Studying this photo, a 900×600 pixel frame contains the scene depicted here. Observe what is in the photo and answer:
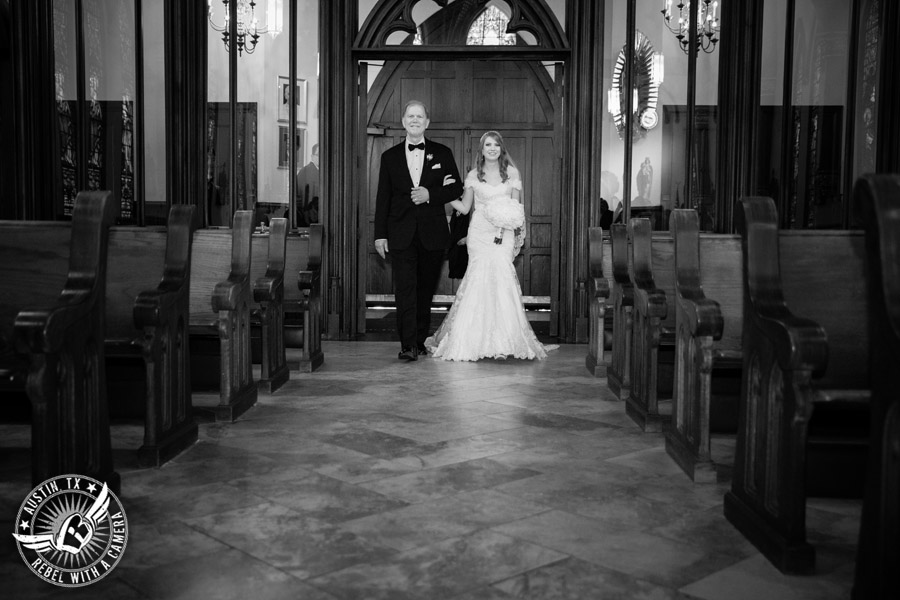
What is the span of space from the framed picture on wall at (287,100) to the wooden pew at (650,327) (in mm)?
4053

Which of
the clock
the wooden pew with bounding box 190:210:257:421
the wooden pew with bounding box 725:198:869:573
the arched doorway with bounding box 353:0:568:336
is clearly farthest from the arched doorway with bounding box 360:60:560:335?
the wooden pew with bounding box 725:198:869:573

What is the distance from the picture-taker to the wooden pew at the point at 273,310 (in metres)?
5.35

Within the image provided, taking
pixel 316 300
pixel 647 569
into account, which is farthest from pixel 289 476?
pixel 316 300

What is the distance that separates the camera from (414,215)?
6.75 m

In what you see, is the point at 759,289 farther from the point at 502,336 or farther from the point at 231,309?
the point at 502,336

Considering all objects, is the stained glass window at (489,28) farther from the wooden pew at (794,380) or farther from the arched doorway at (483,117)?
the wooden pew at (794,380)

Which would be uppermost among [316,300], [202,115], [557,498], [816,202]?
[202,115]

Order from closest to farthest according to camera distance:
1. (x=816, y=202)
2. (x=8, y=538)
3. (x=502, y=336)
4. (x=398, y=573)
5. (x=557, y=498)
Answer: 1. (x=398, y=573)
2. (x=8, y=538)
3. (x=557, y=498)
4. (x=502, y=336)
5. (x=816, y=202)

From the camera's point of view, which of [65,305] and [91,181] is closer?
[65,305]

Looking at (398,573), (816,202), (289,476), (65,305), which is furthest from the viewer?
(816,202)

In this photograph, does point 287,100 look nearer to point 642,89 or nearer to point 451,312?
point 451,312

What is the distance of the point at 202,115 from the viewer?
24.1 feet

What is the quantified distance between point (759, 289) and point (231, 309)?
2574 millimetres

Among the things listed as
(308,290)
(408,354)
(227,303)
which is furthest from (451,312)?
(227,303)
